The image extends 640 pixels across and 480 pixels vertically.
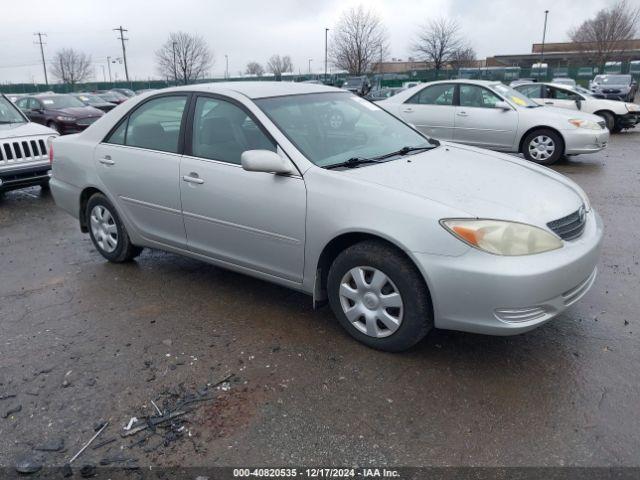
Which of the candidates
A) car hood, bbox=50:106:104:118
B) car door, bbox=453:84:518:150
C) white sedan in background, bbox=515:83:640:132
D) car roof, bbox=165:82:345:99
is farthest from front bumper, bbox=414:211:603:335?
car hood, bbox=50:106:104:118

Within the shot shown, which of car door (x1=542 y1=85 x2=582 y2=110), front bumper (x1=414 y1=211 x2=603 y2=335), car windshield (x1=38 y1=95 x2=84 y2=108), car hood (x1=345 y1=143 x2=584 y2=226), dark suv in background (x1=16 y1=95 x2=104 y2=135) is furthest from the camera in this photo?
car windshield (x1=38 y1=95 x2=84 y2=108)

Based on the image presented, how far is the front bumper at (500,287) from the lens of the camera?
2.77m

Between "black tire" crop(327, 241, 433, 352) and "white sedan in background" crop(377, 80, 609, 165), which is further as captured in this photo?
"white sedan in background" crop(377, 80, 609, 165)

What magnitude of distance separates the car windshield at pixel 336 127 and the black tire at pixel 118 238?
6.19 feet

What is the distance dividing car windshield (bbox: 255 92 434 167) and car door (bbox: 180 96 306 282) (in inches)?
7.7

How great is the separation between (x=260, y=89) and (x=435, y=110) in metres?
6.70

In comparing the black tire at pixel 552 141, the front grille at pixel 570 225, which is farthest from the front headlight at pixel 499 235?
the black tire at pixel 552 141

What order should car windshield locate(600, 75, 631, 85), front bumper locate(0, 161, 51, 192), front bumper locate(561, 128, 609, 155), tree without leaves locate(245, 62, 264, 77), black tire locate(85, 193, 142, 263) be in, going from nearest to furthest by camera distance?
black tire locate(85, 193, 142, 263), front bumper locate(0, 161, 51, 192), front bumper locate(561, 128, 609, 155), car windshield locate(600, 75, 631, 85), tree without leaves locate(245, 62, 264, 77)

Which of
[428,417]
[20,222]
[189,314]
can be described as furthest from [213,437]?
[20,222]

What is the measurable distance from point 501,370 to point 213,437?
169cm

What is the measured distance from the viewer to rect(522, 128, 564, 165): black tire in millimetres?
9469

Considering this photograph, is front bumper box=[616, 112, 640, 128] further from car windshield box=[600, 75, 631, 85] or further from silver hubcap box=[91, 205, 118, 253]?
silver hubcap box=[91, 205, 118, 253]

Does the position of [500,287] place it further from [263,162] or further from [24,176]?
[24,176]

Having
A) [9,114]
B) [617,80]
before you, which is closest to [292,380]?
[9,114]
